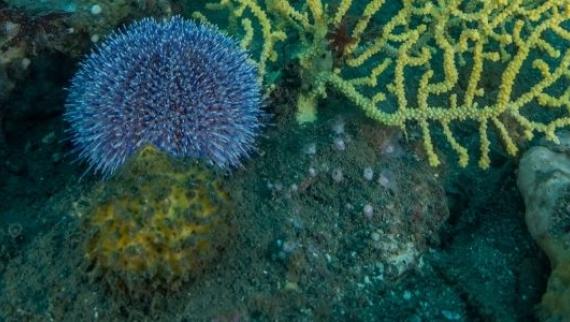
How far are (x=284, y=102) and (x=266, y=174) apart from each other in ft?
1.78

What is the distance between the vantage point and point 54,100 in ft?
13.1

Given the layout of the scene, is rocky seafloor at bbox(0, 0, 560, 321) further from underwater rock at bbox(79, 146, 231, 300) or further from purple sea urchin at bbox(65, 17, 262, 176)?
purple sea urchin at bbox(65, 17, 262, 176)

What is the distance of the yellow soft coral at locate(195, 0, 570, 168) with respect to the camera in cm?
343

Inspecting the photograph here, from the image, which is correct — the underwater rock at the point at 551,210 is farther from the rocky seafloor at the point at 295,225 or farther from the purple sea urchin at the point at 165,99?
the purple sea urchin at the point at 165,99

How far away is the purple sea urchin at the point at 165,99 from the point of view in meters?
3.11

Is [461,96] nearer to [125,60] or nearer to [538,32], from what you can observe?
[538,32]

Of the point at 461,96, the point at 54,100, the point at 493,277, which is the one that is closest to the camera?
the point at 493,277

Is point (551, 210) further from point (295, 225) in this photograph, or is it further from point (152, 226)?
point (152, 226)

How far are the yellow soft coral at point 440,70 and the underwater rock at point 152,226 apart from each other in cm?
111

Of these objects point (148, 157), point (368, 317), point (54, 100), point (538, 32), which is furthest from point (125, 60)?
point (538, 32)

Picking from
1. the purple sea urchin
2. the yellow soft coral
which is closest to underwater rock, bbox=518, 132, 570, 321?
the yellow soft coral

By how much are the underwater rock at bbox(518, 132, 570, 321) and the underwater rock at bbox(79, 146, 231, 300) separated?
1.51 meters

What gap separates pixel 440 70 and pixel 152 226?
2.23 meters

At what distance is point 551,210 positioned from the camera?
295 cm
